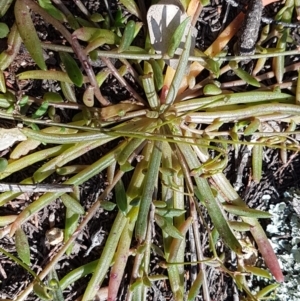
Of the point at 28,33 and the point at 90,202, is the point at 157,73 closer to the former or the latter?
the point at 28,33

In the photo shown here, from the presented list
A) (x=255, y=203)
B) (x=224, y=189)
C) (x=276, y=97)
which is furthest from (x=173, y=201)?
(x=276, y=97)

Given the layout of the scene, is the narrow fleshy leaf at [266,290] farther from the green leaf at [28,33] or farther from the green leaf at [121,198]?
the green leaf at [28,33]

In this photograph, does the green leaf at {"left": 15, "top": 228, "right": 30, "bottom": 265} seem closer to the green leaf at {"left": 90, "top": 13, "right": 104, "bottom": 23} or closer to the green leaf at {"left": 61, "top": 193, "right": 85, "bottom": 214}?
the green leaf at {"left": 61, "top": 193, "right": 85, "bottom": 214}

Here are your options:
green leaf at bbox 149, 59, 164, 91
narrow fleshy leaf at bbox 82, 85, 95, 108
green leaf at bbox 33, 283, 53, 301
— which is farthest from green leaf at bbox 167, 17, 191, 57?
green leaf at bbox 33, 283, 53, 301

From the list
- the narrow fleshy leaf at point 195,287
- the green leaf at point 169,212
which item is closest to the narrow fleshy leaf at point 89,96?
the green leaf at point 169,212

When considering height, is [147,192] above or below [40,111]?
below

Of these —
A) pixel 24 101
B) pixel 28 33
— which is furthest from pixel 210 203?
pixel 28 33
